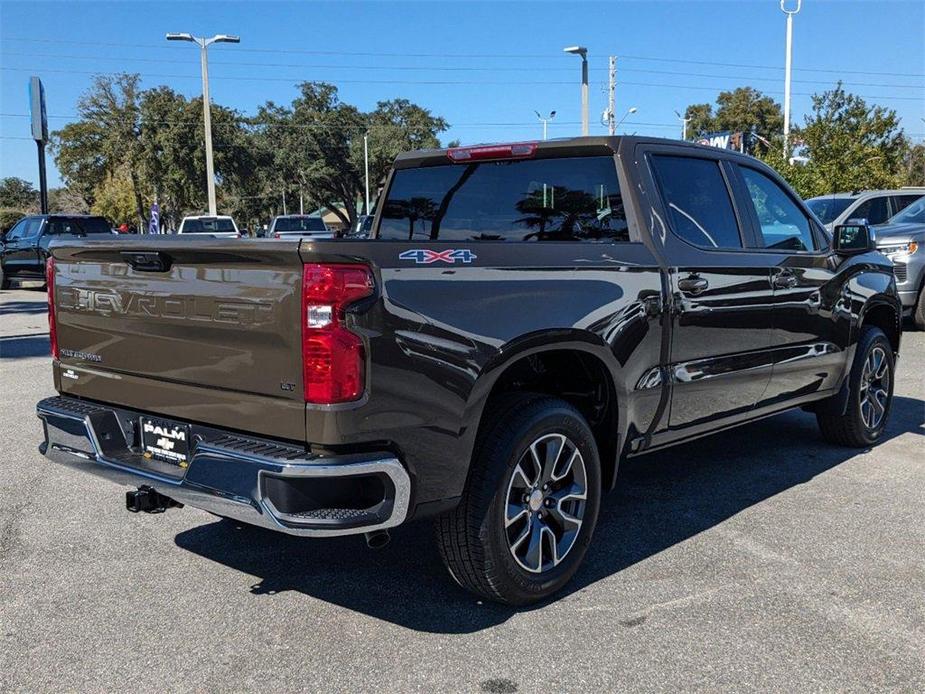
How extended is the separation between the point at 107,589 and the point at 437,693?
172cm

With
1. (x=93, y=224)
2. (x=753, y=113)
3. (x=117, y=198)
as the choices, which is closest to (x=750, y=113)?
(x=753, y=113)

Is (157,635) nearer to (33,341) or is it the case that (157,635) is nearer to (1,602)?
(1,602)

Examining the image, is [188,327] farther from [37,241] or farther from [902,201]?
[37,241]

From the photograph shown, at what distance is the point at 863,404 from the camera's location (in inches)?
241

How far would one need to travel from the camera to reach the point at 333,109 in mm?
61688

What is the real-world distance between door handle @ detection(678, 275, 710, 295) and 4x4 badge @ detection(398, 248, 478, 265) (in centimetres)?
140

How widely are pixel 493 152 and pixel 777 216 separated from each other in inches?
73.8

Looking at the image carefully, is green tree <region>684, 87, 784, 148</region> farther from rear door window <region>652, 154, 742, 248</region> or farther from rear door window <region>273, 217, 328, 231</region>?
rear door window <region>652, 154, 742, 248</region>

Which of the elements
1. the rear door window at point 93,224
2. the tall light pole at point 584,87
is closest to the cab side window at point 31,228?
the rear door window at point 93,224

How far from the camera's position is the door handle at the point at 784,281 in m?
4.96

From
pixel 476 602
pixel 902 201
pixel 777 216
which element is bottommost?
pixel 476 602

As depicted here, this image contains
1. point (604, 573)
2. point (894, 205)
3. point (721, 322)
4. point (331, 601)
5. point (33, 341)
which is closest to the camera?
point (331, 601)

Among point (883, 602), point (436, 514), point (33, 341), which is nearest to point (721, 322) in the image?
point (883, 602)

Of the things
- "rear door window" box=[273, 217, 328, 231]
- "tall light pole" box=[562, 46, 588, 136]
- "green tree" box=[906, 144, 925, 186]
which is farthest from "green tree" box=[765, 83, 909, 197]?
"green tree" box=[906, 144, 925, 186]
